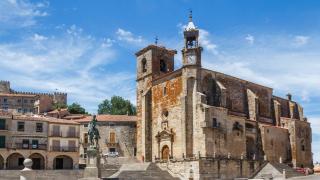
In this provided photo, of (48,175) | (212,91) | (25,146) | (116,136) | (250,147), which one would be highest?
(212,91)

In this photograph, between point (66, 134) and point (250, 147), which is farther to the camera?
point (66, 134)

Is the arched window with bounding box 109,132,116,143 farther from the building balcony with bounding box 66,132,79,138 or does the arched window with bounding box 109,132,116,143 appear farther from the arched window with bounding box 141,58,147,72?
the arched window with bounding box 141,58,147,72

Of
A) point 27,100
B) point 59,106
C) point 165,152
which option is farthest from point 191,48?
point 27,100

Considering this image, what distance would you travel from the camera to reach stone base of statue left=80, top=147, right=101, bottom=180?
38219 millimetres

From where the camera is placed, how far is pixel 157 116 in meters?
53.0

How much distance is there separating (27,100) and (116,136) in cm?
3789

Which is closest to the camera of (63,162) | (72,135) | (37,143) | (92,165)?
(92,165)

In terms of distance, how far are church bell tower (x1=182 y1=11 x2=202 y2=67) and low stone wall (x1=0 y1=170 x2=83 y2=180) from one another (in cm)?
1502

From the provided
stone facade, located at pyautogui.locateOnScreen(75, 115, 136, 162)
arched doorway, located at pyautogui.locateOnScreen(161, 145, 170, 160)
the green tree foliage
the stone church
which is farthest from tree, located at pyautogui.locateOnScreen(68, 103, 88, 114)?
arched doorway, located at pyautogui.locateOnScreen(161, 145, 170, 160)

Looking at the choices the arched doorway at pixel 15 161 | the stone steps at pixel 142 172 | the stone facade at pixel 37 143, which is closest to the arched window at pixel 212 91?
the stone steps at pixel 142 172

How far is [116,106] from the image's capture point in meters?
86.8

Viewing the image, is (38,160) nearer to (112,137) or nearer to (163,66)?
(112,137)

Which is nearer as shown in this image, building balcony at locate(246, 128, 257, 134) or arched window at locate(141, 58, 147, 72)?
building balcony at locate(246, 128, 257, 134)

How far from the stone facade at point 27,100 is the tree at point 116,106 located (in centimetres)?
906
